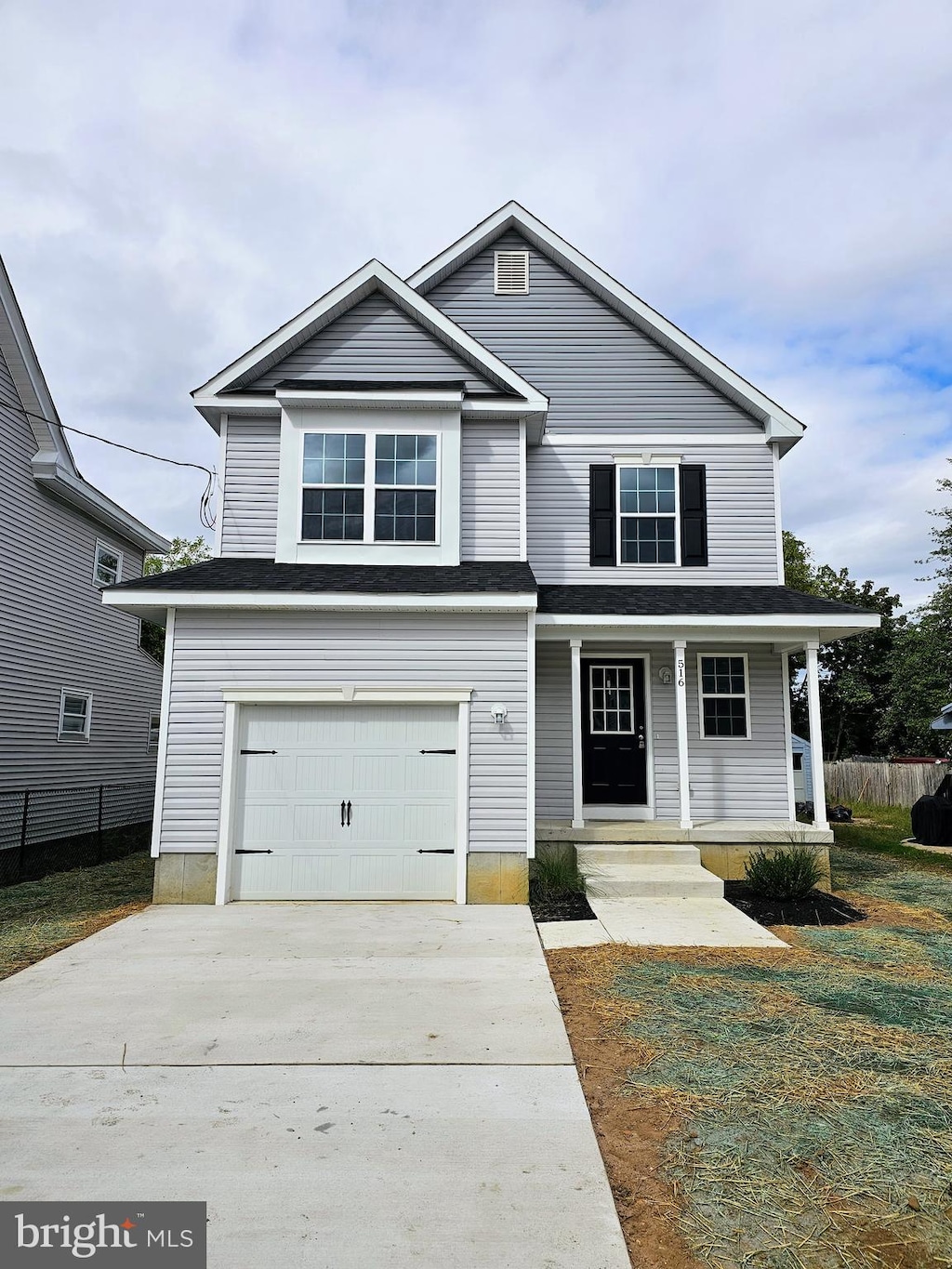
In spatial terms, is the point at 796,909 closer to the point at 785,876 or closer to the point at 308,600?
the point at 785,876

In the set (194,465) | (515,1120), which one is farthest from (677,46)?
(515,1120)

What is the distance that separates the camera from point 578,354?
1251 centimetres

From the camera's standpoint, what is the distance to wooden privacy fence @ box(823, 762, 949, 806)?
20984mm

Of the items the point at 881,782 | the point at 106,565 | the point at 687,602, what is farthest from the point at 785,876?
the point at 881,782

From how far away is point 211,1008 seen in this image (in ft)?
18.1

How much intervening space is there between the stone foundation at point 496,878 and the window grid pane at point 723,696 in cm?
412

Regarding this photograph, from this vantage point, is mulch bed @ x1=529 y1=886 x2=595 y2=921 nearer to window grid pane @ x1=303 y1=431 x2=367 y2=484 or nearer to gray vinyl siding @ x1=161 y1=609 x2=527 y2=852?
gray vinyl siding @ x1=161 y1=609 x2=527 y2=852

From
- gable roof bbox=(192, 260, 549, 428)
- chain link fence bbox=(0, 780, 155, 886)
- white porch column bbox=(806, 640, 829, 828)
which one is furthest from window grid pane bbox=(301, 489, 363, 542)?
white porch column bbox=(806, 640, 829, 828)

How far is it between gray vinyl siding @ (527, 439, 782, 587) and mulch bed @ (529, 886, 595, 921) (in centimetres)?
485

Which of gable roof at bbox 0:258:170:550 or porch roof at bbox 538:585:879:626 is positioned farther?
gable roof at bbox 0:258:170:550

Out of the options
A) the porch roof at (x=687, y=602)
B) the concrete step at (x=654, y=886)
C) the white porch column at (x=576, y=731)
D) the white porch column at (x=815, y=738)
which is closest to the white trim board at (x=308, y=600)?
the porch roof at (x=687, y=602)

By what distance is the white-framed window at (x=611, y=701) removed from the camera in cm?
1171

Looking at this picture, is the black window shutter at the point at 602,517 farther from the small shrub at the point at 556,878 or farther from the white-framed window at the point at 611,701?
the small shrub at the point at 556,878

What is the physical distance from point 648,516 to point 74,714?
11.2 metres
